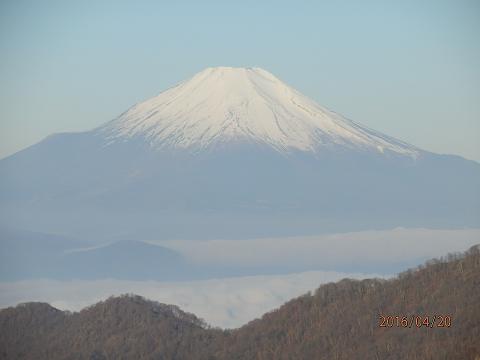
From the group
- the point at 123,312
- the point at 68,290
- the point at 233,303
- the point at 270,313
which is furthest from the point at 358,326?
the point at 68,290

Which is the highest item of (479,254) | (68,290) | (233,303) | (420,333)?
(68,290)

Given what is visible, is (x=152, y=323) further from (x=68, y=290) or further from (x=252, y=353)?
(x=68, y=290)

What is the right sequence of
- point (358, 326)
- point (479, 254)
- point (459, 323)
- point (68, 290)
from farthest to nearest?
point (68, 290) < point (479, 254) < point (358, 326) < point (459, 323)

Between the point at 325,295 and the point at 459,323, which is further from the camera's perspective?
the point at 325,295
